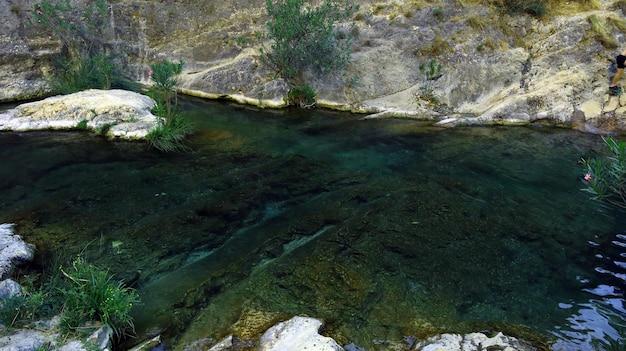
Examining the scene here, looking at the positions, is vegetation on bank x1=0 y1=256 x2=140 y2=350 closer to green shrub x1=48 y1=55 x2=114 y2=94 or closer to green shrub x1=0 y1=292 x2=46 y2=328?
green shrub x1=0 y1=292 x2=46 y2=328

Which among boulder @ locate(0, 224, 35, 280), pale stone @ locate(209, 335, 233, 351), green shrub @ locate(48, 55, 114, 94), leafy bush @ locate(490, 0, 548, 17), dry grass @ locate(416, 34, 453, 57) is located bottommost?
pale stone @ locate(209, 335, 233, 351)

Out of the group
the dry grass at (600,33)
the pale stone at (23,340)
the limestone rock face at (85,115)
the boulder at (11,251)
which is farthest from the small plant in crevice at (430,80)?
the pale stone at (23,340)

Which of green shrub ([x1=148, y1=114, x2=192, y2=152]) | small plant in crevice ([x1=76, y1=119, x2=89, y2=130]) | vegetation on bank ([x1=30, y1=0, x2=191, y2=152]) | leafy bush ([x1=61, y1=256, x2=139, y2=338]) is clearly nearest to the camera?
leafy bush ([x1=61, y1=256, x2=139, y2=338])

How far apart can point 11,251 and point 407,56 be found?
49.8 ft

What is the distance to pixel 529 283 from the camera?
6094 millimetres

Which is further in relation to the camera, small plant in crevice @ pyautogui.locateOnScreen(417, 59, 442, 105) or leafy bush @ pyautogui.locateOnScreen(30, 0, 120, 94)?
small plant in crevice @ pyautogui.locateOnScreen(417, 59, 442, 105)

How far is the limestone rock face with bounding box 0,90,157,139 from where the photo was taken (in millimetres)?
12148

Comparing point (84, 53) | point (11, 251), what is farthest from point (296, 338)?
point (84, 53)

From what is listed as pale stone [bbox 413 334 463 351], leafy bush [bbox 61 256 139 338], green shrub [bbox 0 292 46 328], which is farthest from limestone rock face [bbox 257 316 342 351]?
green shrub [bbox 0 292 46 328]

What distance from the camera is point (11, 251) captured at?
20.4 feet

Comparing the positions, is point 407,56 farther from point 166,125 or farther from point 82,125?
point 82,125

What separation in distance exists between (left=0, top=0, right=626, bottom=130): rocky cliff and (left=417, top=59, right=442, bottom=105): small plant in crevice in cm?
15

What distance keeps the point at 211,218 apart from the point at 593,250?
646 centimetres

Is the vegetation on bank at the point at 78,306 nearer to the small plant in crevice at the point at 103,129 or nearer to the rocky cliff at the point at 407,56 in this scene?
the small plant in crevice at the point at 103,129
